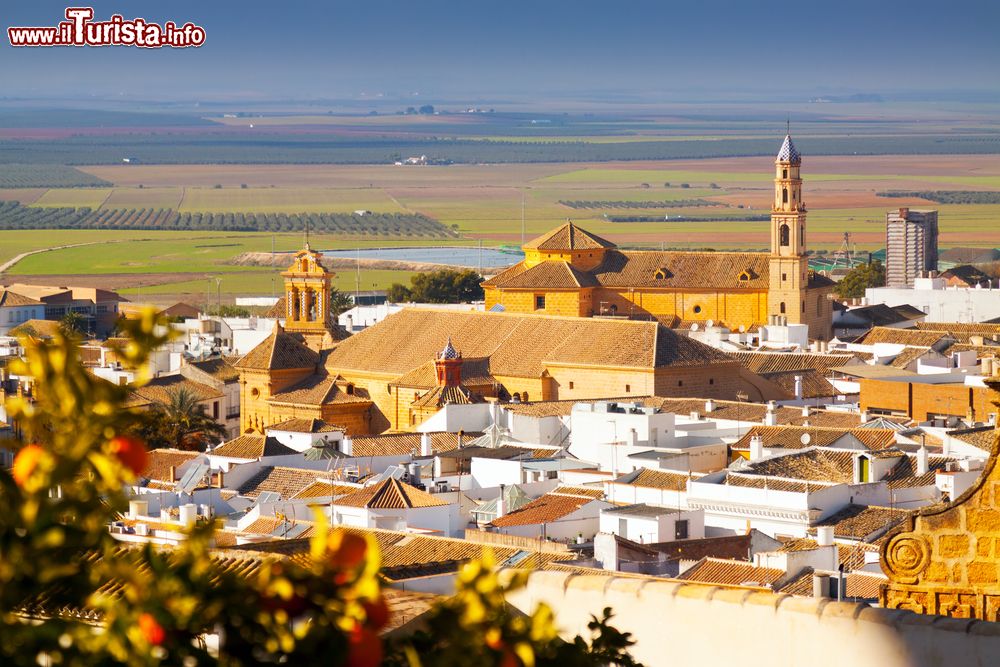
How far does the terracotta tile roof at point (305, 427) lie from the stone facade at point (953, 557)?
3942cm

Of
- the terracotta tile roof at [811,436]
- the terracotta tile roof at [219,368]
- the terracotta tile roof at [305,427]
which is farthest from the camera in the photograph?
the terracotta tile roof at [219,368]

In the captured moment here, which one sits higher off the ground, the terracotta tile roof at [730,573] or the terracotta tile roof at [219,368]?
the terracotta tile roof at [219,368]

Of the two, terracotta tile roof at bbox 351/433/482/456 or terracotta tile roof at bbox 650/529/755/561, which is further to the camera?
terracotta tile roof at bbox 351/433/482/456

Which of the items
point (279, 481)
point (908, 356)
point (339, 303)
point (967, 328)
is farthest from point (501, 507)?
point (339, 303)

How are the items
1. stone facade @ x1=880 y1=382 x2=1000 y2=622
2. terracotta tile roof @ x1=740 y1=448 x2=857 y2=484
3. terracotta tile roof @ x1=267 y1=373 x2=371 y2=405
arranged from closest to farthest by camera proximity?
stone facade @ x1=880 y1=382 x2=1000 y2=622
terracotta tile roof @ x1=740 y1=448 x2=857 y2=484
terracotta tile roof @ x1=267 y1=373 x2=371 y2=405

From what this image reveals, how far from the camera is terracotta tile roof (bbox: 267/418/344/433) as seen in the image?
4838 centimetres

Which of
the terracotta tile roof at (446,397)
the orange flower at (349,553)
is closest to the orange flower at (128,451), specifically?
the orange flower at (349,553)

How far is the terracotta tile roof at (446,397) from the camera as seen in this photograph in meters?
50.3

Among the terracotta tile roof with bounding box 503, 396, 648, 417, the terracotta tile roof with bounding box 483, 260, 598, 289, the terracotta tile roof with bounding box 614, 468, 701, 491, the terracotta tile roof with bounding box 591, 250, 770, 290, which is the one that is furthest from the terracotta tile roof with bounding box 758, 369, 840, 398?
the terracotta tile roof with bounding box 591, 250, 770, 290

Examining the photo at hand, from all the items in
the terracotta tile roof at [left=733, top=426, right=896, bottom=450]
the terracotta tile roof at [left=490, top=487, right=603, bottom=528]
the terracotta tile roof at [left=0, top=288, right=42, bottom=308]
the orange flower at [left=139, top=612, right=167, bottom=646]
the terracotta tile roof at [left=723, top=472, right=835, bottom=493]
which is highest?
the orange flower at [left=139, top=612, right=167, bottom=646]

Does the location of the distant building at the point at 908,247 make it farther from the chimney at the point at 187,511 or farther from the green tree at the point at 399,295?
the chimney at the point at 187,511

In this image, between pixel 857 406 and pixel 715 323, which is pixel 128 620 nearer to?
pixel 857 406

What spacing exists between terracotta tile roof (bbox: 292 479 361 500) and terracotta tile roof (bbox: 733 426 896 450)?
7557 mm

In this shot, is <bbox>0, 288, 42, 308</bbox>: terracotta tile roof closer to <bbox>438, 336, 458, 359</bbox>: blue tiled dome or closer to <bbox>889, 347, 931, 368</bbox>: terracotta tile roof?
<bbox>438, 336, 458, 359</bbox>: blue tiled dome
